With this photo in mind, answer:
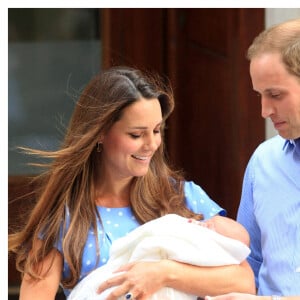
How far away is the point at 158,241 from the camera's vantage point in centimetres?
231

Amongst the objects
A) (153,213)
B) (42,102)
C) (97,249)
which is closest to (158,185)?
(153,213)

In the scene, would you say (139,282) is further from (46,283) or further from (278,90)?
(278,90)

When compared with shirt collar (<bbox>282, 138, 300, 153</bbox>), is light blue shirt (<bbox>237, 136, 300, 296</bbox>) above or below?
below

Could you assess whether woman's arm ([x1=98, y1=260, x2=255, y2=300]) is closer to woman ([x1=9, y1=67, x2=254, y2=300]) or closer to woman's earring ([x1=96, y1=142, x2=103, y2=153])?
woman ([x1=9, y1=67, x2=254, y2=300])

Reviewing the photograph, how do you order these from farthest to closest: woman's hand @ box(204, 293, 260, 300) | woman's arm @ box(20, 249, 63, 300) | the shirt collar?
the shirt collar → woman's arm @ box(20, 249, 63, 300) → woman's hand @ box(204, 293, 260, 300)

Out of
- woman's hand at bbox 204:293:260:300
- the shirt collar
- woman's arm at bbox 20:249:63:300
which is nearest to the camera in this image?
woman's hand at bbox 204:293:260:300

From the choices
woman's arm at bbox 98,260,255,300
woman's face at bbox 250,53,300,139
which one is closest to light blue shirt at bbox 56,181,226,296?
woman's arm at bbox 98,260,255,300

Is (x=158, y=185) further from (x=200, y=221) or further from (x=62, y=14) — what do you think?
(x=62, y=14)

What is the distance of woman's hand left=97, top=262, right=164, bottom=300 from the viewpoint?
227 centimetres

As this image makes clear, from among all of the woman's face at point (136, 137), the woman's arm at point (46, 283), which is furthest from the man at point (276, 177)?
the woman's arm at point (46, 283)

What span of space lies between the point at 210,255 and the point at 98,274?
287 mm

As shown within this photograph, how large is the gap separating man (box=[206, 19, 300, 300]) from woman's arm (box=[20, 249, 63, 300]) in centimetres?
43

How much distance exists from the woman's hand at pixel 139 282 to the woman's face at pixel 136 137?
0.29m

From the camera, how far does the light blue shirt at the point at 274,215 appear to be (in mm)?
2428
